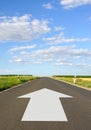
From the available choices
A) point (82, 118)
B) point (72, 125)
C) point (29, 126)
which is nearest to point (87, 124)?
point (72, 125)

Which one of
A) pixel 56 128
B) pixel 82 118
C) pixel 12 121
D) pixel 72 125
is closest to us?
pixel 56 128

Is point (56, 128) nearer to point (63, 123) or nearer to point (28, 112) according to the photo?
point (63, 123)

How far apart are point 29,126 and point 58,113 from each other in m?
1.38

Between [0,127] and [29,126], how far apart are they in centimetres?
63

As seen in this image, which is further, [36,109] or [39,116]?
[36,109]

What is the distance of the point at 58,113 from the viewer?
755 cm

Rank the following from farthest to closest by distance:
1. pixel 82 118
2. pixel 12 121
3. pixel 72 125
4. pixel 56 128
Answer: pixel 82 118
pixel 12 121
pixel 72 125
pixel 56 128

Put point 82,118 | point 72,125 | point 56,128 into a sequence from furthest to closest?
1. point 82,118
2. point 72,125
3. point 56,128

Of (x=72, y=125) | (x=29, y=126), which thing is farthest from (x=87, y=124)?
(x=29, y=126)

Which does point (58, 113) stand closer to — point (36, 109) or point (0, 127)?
point (36, 109)

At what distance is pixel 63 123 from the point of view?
22.2 feet

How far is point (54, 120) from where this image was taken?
271 inches

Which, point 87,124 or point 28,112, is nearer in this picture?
point 87,124

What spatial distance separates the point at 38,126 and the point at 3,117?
178 centimetres
